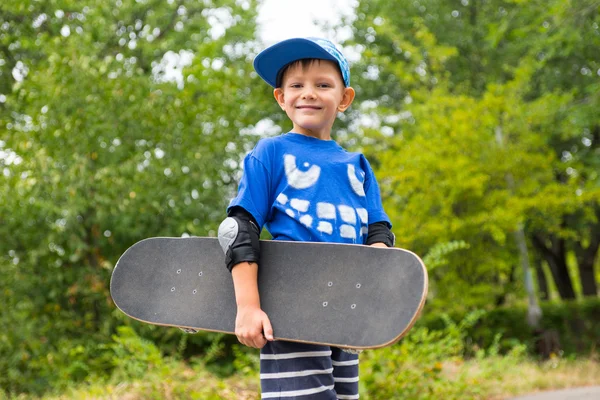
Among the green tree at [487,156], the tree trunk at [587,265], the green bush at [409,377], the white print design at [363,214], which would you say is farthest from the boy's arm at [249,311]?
the tree trunk at [587,265]

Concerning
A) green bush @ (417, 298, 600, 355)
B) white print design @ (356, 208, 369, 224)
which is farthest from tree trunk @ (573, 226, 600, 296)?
white print design @ (356, 208, 369, 224)

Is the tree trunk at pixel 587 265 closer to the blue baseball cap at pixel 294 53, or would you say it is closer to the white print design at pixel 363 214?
the white print design at pixel 363 214

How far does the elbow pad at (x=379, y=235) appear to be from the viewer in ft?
6.64

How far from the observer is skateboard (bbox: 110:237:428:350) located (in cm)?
165

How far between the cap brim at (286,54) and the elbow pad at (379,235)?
551 mm

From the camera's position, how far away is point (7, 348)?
6.68m

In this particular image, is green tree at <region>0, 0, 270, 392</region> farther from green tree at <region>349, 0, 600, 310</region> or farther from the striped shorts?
the striped shorts

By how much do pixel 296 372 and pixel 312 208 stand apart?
0.47 meters

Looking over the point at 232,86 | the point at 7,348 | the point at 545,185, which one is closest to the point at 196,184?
the point at 232,86

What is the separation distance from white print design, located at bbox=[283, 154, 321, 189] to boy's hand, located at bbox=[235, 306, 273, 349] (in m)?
0.39

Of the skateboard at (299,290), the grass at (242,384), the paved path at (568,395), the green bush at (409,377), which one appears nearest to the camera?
the skateboard at (299,290)

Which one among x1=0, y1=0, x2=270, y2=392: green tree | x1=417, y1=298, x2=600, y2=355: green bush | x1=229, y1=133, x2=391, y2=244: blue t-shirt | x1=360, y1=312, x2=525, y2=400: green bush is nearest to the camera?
x1=229, y1=133, x2=391, y2=244: blue t-shirt

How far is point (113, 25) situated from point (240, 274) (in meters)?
7.48

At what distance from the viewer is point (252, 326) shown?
5.59 ft
